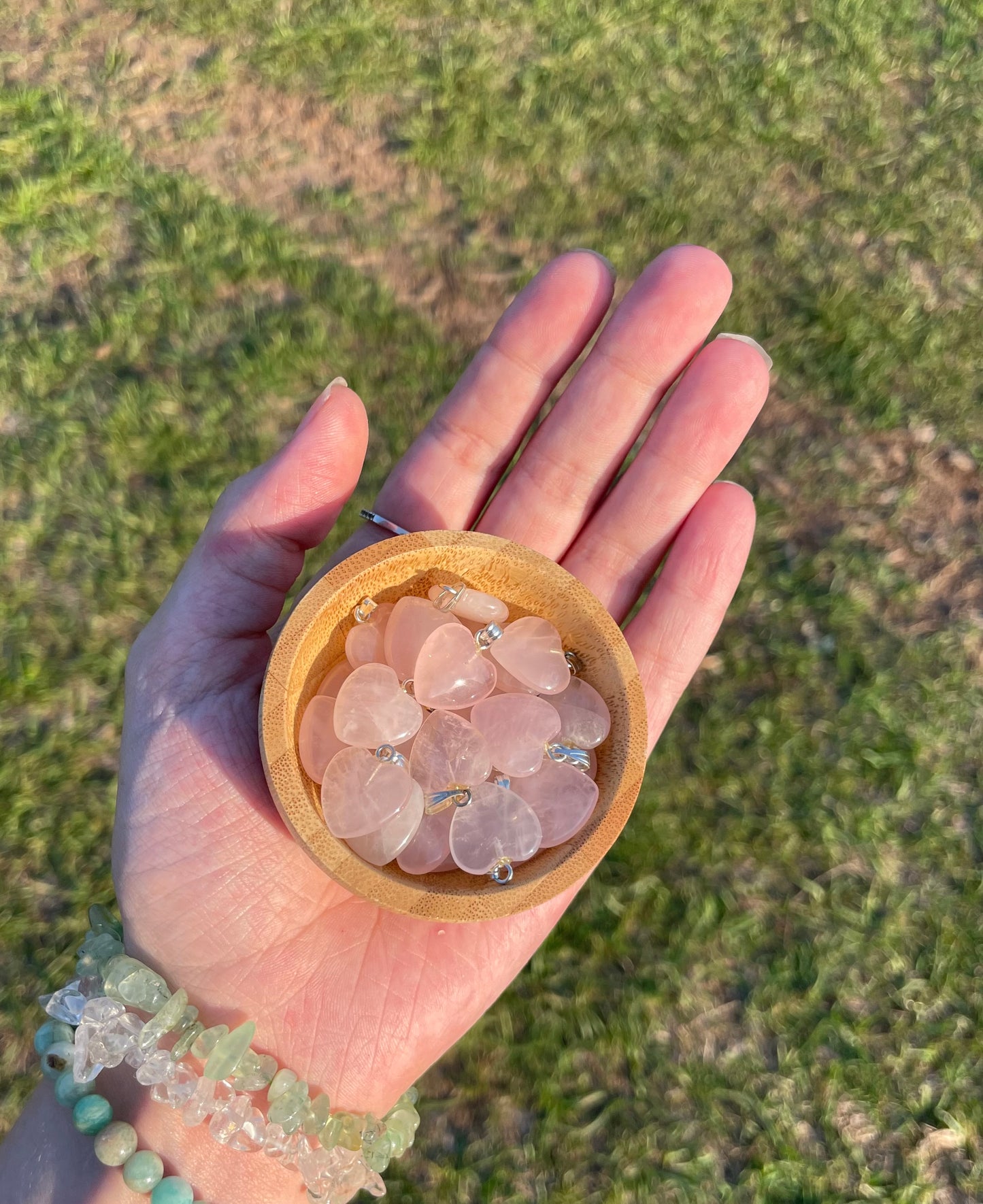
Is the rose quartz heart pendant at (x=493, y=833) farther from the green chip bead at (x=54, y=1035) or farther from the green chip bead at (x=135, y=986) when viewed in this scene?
the green chip bead at (x=54, y=1035)

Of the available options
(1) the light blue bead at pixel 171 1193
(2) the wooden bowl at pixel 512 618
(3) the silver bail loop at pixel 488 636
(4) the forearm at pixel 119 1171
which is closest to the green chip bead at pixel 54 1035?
(4) the forearm at pixel 119 1171

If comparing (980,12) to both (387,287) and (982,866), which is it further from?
(982,866)

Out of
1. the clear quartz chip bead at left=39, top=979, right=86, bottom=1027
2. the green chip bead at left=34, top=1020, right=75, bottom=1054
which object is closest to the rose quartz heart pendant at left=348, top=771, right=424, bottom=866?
the clear quartz chip bead at left=39, top=979, right=86, bottom=1027

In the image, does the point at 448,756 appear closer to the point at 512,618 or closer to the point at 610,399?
the point at 512,618

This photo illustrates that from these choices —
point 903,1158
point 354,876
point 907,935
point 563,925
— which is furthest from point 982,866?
point 354,876

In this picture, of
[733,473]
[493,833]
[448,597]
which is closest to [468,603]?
[448,597]

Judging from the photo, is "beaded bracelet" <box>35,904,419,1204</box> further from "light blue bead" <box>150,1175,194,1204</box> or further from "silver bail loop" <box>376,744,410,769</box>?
"silver bail loop" <box>376,744,410,769</box>
